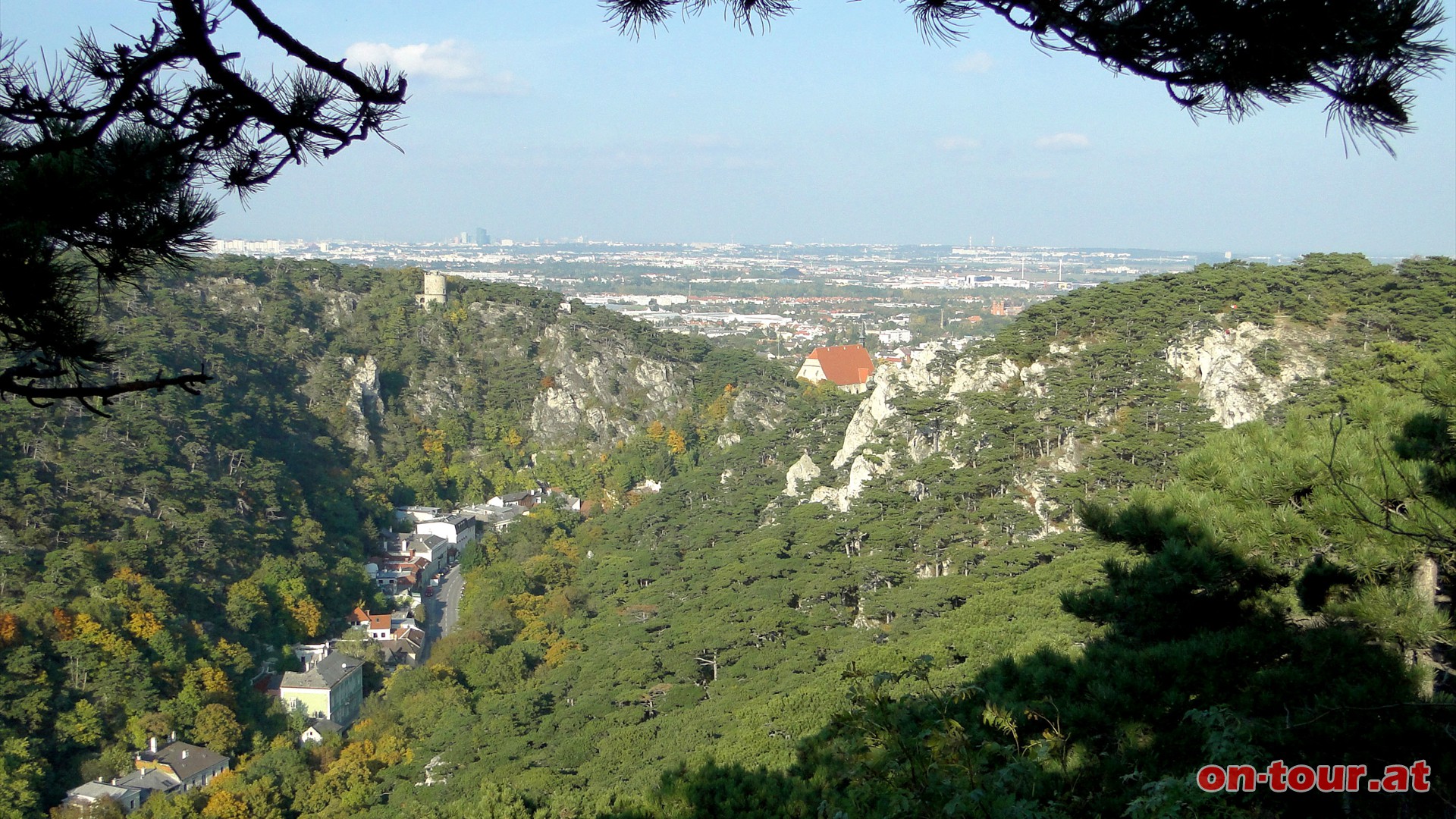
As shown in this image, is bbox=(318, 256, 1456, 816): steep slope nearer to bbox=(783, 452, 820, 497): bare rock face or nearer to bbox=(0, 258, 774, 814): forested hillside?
bbox=(783, 452, 820, 497): bare rock face

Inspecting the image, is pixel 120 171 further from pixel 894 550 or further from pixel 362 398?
pixel 362 398

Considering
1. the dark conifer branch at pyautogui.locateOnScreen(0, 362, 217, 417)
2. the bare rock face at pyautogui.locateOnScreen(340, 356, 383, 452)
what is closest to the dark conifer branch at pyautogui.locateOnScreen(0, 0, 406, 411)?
the dark conifer branch at pyautogui.locateOnScreen(0, 362, 217, 417)

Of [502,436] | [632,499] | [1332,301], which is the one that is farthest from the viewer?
[502,436]

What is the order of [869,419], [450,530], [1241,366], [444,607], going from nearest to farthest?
[1241,366], [869,419], [444,607], [450,530]

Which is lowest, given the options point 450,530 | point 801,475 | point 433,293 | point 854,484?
point 450,530

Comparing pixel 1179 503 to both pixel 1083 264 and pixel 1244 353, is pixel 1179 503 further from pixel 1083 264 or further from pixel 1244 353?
pixel 1083 264

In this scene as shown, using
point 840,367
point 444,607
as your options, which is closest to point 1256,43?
point 444,607

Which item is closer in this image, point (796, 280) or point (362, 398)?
point (362, 398)

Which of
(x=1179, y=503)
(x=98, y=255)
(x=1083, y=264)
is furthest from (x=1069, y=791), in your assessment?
(x=1083, y=264)
